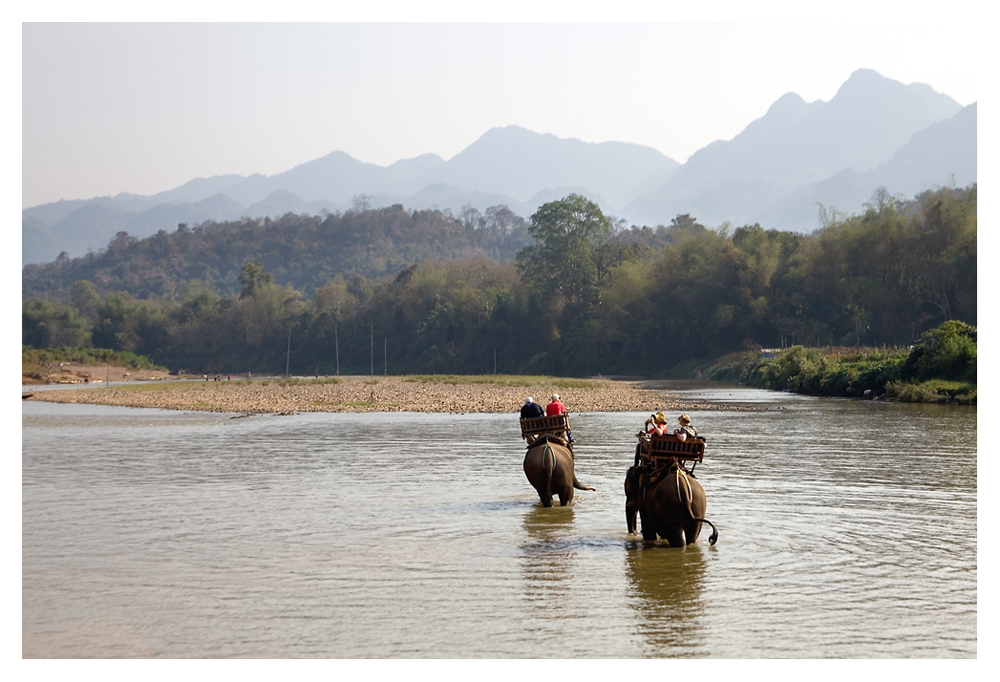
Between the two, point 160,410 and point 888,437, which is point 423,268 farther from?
point 888,437

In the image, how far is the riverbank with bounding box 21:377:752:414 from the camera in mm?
38625

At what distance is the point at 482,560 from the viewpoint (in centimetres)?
1092

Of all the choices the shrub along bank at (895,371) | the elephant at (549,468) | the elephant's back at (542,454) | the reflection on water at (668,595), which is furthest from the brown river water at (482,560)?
the shrub along bank at (895,371)

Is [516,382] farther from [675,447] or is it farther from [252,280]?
[252,280]

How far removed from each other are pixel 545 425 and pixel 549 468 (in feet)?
2.05

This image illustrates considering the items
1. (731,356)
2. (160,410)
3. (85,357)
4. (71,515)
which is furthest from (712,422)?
(85,357)

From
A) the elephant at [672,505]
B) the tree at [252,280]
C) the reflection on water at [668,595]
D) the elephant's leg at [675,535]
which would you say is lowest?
the reflection on water at [668,595]

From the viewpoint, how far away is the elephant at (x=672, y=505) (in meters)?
11.0

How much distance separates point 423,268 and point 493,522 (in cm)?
10616

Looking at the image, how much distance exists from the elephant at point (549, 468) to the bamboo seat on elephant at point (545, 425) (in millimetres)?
122

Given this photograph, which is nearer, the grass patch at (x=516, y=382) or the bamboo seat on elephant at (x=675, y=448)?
the bamboo seat on elephant at (x=675, y=448)

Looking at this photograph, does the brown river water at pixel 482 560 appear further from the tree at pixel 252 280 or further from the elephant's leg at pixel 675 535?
the tree at pixel 252 280

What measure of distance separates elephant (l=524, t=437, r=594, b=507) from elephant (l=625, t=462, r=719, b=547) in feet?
8.38
